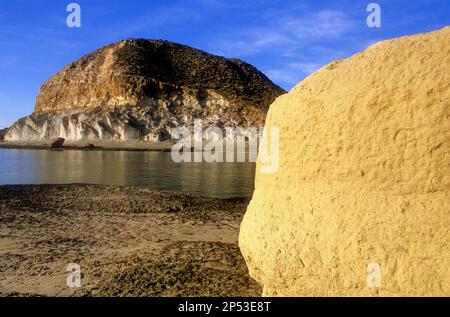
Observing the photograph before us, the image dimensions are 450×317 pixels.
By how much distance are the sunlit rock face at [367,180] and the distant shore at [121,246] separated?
1.73 m

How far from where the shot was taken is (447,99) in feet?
12.3

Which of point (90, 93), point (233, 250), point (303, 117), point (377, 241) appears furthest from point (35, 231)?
point (90, 93)

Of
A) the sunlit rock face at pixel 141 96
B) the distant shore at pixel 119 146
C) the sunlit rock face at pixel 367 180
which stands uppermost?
the sunlit rock face at pixel 141 96

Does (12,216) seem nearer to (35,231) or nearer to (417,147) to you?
(35,231)

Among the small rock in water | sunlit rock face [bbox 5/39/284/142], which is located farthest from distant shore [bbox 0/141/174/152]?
sunlit rock face [bbox 5/39/284/142]

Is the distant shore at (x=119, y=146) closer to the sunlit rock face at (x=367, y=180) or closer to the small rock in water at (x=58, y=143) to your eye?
the small rock in water at (x=58, y=143)

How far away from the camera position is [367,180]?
415 centimetres

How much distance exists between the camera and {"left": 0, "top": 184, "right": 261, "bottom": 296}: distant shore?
6.00m

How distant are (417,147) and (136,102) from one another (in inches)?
2936

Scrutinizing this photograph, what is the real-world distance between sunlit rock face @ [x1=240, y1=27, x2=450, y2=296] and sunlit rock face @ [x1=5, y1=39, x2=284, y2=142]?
65.9m

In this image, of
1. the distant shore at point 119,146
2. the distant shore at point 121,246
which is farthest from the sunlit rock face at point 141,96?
the distant shore at point 121,246

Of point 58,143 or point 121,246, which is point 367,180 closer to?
point 121,246

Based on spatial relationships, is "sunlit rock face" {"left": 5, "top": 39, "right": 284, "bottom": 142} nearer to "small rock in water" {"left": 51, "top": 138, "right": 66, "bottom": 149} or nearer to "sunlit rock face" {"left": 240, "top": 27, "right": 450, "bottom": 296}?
"small rock in water" {"left": 51, "top": 138, "right": 66, "bottom": 149}

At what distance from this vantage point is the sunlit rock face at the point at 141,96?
7281cm
